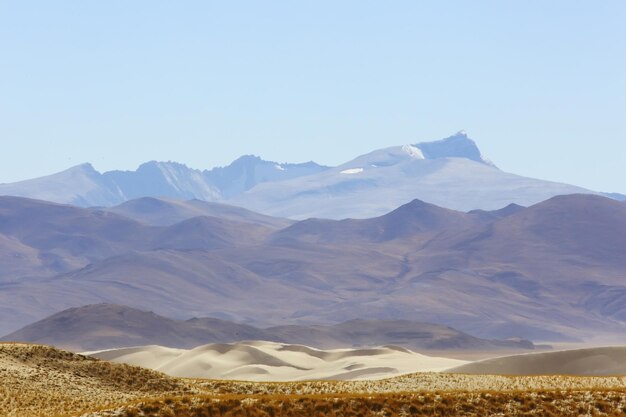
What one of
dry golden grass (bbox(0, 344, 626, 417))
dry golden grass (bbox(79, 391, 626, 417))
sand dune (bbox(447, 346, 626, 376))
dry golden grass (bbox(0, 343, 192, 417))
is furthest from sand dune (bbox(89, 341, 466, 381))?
dry golden grass (bbox(79, 391, 626, 417))

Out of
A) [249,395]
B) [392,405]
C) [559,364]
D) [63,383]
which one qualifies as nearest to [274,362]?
[559,364]

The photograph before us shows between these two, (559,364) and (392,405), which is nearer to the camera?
A: (392,405)

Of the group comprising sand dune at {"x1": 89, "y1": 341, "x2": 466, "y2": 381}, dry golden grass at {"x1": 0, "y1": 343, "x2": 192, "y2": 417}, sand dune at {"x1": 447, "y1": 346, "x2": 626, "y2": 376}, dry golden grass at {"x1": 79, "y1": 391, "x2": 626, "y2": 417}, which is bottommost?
sand dune at {"x1": 89, "y1": 341, "x2": 466, "y2": 381}

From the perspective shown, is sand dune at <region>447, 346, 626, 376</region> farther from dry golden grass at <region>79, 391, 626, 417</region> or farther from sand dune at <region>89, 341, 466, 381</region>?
dry golden grass at <region>79, 391, 626, 417</region>

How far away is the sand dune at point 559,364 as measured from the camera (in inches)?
2534

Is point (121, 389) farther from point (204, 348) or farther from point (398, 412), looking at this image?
point (204, 348)

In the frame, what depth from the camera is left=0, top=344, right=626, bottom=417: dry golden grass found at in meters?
32.7

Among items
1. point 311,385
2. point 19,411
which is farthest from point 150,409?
point 311,385

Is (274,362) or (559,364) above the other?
(559,364)

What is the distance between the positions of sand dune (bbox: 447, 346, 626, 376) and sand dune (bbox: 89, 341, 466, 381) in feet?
79.4

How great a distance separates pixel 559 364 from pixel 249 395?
34.1m

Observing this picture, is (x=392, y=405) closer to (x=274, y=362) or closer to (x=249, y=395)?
(x=249, y=395)

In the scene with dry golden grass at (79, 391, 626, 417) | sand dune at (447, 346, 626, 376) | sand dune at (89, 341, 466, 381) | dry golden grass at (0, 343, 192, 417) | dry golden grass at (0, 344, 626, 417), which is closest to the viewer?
dry golden grass at (79, 391, 626, 417)

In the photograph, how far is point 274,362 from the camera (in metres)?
107
